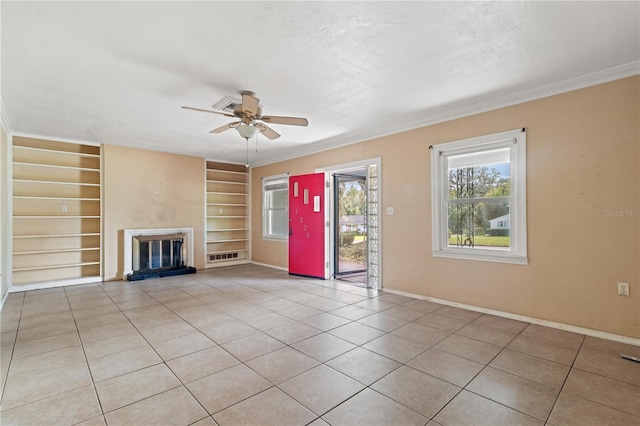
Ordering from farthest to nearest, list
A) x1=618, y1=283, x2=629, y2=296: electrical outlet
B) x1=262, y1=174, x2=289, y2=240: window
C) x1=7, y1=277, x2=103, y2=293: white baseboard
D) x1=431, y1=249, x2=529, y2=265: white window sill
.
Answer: x1=262, y1=174, x2=289, y2=240: window, x1=7, y1=277, x2=103, y2=293: white baseboard, x1=431, y1=249, x2=529, y2=265: white window sill, x1=618, y1=283, x2=629, y2=296: electrical outlet

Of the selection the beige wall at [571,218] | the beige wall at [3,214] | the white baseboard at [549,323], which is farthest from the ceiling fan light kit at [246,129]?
the beige wall at [3,214]

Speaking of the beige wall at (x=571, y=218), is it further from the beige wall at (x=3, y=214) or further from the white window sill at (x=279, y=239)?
the beige wall at (x=3, y=214)

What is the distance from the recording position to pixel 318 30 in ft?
7.34

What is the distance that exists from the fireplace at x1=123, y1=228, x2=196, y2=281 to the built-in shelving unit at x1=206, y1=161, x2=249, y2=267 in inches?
29.7

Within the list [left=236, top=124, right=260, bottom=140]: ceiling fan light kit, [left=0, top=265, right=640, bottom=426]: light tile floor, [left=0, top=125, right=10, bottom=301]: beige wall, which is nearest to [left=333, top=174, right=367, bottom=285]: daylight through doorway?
[left=0, top=265, right=640, bottom=426]: light tile floor

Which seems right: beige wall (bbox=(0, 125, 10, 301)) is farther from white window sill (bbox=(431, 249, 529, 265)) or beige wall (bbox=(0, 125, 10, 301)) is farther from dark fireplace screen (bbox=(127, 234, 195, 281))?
white window sill (bbox=(431, 249, 529, 265))

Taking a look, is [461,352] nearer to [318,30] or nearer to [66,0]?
[318,30]

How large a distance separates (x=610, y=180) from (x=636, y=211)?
1.15ft

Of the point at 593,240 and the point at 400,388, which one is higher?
the point at 593,240

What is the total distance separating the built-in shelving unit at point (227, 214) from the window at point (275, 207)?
0.83m

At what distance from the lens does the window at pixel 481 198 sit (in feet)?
11.4

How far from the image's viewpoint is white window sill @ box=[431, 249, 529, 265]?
3457 mm

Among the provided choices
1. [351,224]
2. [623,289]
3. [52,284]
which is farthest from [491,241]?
[52,284]

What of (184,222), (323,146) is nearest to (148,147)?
(184,222)
